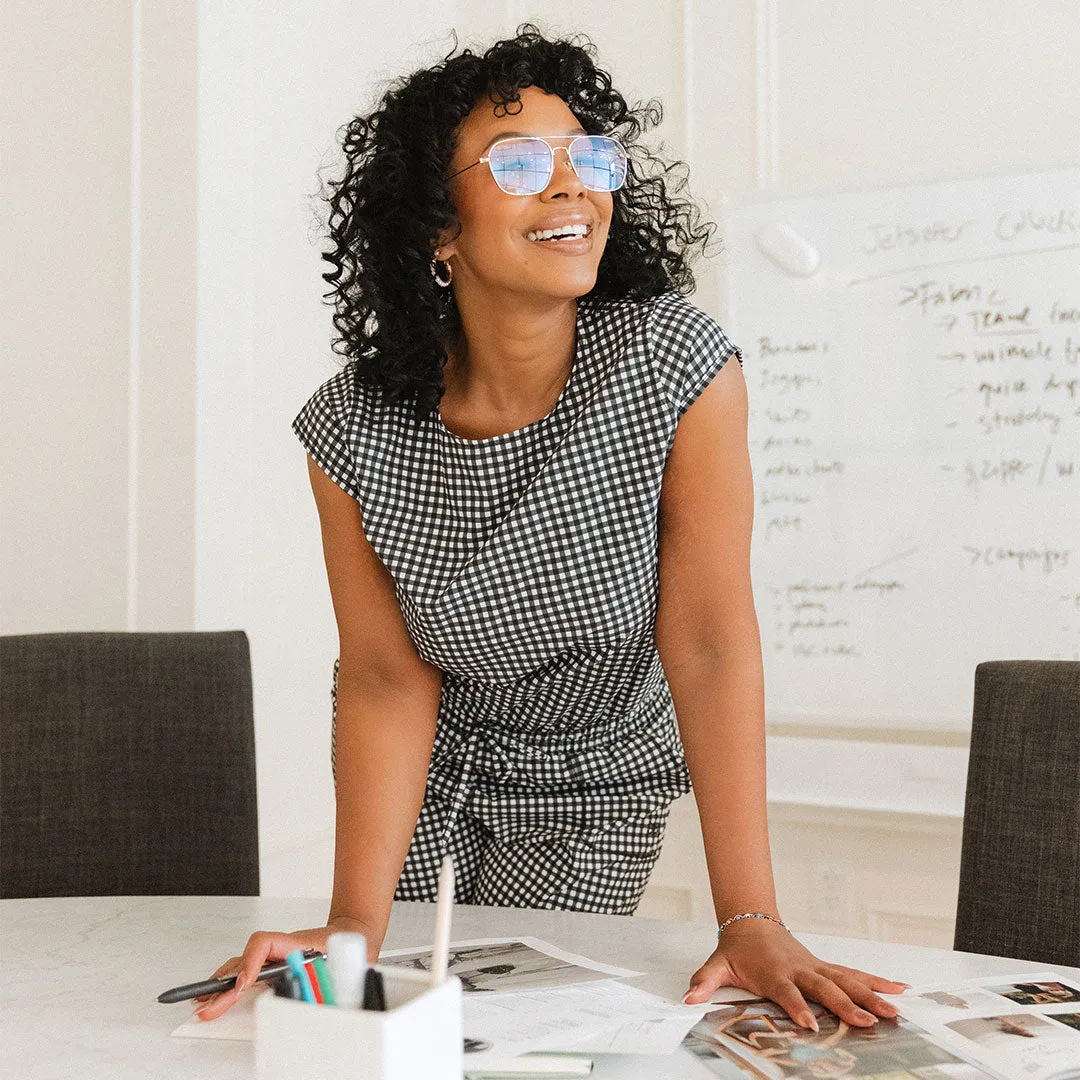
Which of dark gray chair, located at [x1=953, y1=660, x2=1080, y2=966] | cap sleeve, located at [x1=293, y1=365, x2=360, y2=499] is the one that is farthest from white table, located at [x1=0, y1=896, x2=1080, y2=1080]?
cap sleeve, located at [x1=293, y1=365, x2=360, y2=499]

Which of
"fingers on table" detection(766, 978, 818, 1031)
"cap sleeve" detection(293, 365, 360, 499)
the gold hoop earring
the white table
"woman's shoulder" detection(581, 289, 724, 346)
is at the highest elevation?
the gold hoop earring

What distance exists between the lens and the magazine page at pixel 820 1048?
2.86 ft

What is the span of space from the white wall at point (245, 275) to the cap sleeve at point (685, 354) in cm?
134

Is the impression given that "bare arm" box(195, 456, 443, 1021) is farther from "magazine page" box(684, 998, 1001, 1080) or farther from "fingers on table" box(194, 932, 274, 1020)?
"magazine page" box(684, 998, 1001, 1080)

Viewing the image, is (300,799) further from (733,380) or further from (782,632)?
(733,380)

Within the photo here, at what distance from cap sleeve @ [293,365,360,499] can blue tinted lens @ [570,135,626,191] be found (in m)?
0.37

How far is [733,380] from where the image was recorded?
1.43 meters

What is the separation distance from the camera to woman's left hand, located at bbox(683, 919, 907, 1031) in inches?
38.6

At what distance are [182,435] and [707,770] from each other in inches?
63.7

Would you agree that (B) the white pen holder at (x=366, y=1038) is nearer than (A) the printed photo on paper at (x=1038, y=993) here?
Yes

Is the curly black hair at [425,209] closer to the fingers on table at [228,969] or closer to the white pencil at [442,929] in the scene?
the fingers on table at [228,969]

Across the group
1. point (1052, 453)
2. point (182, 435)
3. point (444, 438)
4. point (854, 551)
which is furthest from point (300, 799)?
point (1052, 453)

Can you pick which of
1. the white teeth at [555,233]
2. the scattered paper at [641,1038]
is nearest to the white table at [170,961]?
the scattered paper at [641,1038]

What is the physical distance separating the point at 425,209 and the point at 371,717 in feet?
1.99
